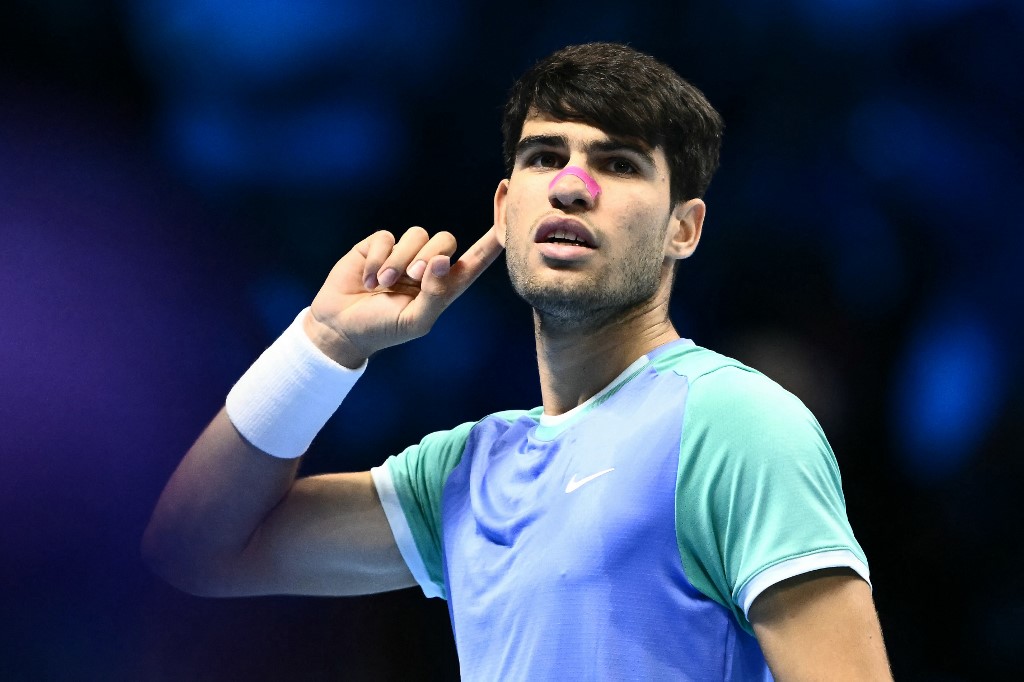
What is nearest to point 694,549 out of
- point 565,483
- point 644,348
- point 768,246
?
point 565,483

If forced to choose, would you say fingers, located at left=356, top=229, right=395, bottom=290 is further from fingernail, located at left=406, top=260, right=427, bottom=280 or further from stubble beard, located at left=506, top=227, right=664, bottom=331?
stubble beard, located at left=506, top=227, right=664, bottom=331

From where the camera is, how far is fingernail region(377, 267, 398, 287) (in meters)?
1.81

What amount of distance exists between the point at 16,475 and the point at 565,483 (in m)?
0.99

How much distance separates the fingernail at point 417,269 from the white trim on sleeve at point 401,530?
0.38 m

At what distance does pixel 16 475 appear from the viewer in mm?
1966

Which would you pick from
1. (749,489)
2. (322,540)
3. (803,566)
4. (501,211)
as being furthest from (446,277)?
(803,566)

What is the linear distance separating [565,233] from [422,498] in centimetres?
53

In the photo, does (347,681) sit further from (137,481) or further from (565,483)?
(565,483)

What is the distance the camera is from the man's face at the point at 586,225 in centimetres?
167

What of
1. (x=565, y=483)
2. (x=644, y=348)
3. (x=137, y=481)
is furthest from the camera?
(x=137, y=481)

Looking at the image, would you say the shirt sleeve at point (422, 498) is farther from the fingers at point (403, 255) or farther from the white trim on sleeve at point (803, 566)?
the white trim on sleeve at point (803, 566)

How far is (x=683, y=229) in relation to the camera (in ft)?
Result: 6.05

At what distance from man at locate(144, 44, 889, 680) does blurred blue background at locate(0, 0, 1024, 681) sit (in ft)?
1.01

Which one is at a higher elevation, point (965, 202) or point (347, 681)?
point (965, 202)
